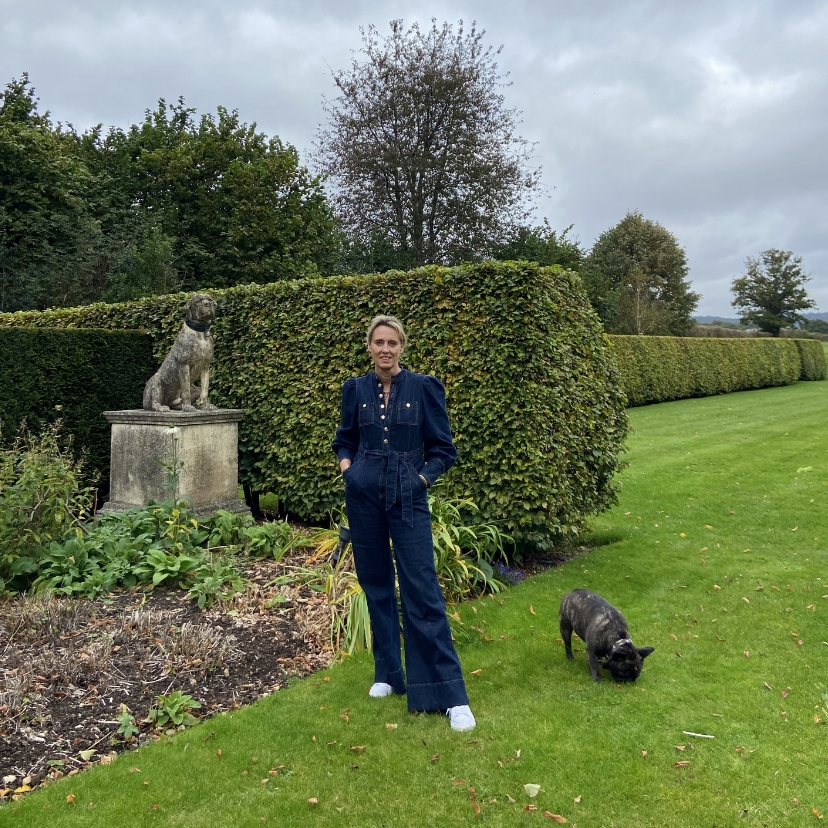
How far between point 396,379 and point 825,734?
8.82ft

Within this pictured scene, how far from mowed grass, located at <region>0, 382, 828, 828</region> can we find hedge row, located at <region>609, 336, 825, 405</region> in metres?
14.4

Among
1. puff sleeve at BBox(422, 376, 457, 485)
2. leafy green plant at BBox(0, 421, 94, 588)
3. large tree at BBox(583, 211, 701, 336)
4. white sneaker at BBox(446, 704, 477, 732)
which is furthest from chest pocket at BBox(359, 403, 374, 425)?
large tree at BBox(583, 211, 701, 336)

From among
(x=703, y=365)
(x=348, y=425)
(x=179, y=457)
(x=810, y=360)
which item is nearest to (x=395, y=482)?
(x=348, y=425)

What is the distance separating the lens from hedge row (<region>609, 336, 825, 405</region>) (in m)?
21.7

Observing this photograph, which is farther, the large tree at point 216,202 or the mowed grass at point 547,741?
the large tree at point 216,202

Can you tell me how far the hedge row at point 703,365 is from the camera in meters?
21.7

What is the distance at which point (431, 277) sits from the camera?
6.26 metres

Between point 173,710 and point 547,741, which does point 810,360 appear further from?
point 173,710

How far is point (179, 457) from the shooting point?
6.65 m

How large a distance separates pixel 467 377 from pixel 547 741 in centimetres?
342

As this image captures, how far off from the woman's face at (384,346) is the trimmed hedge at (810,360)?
34094 millimetres

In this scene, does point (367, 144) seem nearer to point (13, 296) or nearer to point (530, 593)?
point (13, 296)

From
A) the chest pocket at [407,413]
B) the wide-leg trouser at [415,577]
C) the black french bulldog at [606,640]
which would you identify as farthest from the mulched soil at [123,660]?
the chest pocket at [407,413]

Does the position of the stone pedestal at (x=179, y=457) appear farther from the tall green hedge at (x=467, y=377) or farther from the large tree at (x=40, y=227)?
the large tree at (x=40, y=227)
